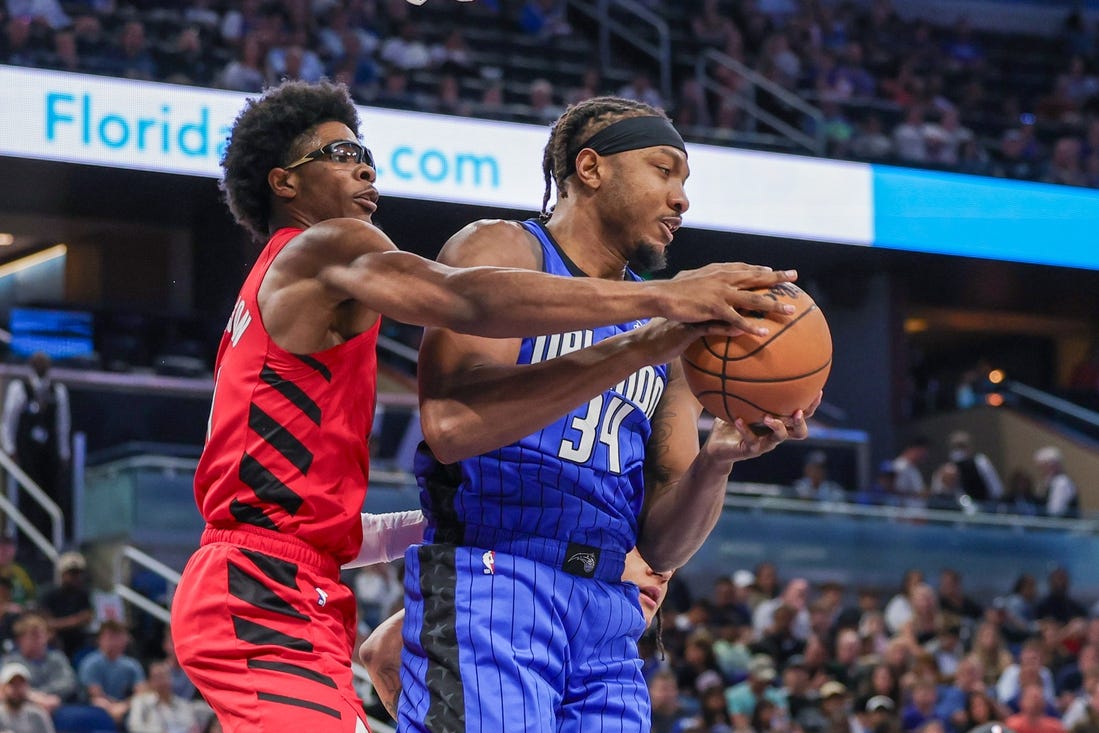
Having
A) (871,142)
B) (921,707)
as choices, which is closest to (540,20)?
(871,142)

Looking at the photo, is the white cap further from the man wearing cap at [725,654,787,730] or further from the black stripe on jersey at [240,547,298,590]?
the black stripe on jersey at [240,547,298,590]

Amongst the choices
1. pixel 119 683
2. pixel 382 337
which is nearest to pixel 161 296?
pixel 382 337

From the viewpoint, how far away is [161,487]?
43.1 feet

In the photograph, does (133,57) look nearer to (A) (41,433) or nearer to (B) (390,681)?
(A) (41,433)

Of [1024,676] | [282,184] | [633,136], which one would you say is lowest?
[1024,676]

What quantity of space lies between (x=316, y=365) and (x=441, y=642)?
0.72 metres

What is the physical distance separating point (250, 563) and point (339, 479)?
29cm

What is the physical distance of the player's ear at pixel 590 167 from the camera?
13.4 ft

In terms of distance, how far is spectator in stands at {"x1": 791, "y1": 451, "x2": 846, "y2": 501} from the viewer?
52.4 ft

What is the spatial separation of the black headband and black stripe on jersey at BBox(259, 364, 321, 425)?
0.96m

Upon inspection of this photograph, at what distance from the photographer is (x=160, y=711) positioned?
10.2m

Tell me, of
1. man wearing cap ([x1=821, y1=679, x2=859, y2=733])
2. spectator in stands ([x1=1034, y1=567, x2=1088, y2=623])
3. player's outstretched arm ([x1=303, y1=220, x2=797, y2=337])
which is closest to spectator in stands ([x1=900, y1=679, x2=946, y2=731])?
man wearing cap ([x1=821, y1=679, x2=859, y2=733])

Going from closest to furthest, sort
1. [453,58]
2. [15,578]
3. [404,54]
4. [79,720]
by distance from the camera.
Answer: [79,720] → [15,578] → [404,54] → [453,58]

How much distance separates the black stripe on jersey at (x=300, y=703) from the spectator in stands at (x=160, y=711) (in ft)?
22.3
